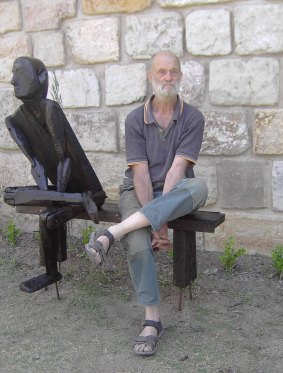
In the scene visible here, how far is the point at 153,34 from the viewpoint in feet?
13.6

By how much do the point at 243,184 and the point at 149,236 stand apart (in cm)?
122

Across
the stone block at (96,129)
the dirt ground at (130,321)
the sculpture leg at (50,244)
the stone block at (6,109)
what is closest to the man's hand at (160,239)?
the dirt ground at (130,321)

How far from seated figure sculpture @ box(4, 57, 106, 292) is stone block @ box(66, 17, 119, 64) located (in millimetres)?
1125

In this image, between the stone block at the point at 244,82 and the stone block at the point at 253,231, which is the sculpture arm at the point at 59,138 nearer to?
the stone block at the point at 244,82

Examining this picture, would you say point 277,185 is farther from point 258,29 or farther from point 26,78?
point 26,78

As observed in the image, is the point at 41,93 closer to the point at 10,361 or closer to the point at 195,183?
the point at 195,183

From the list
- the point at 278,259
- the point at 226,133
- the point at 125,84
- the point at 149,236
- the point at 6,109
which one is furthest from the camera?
the point at 6,109

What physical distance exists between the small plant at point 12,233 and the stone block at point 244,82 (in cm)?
193

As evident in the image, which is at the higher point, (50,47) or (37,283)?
(50,47)

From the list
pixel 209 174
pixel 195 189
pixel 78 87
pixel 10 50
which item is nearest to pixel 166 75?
pixel 195 189

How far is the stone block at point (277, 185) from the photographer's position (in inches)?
156

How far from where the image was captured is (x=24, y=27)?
4.62 m

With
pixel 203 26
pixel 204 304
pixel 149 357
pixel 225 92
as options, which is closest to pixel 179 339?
pixel 149 357

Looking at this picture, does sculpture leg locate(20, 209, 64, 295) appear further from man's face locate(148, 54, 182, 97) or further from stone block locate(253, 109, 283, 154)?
stone block locate(253, 109, 283, 154)
